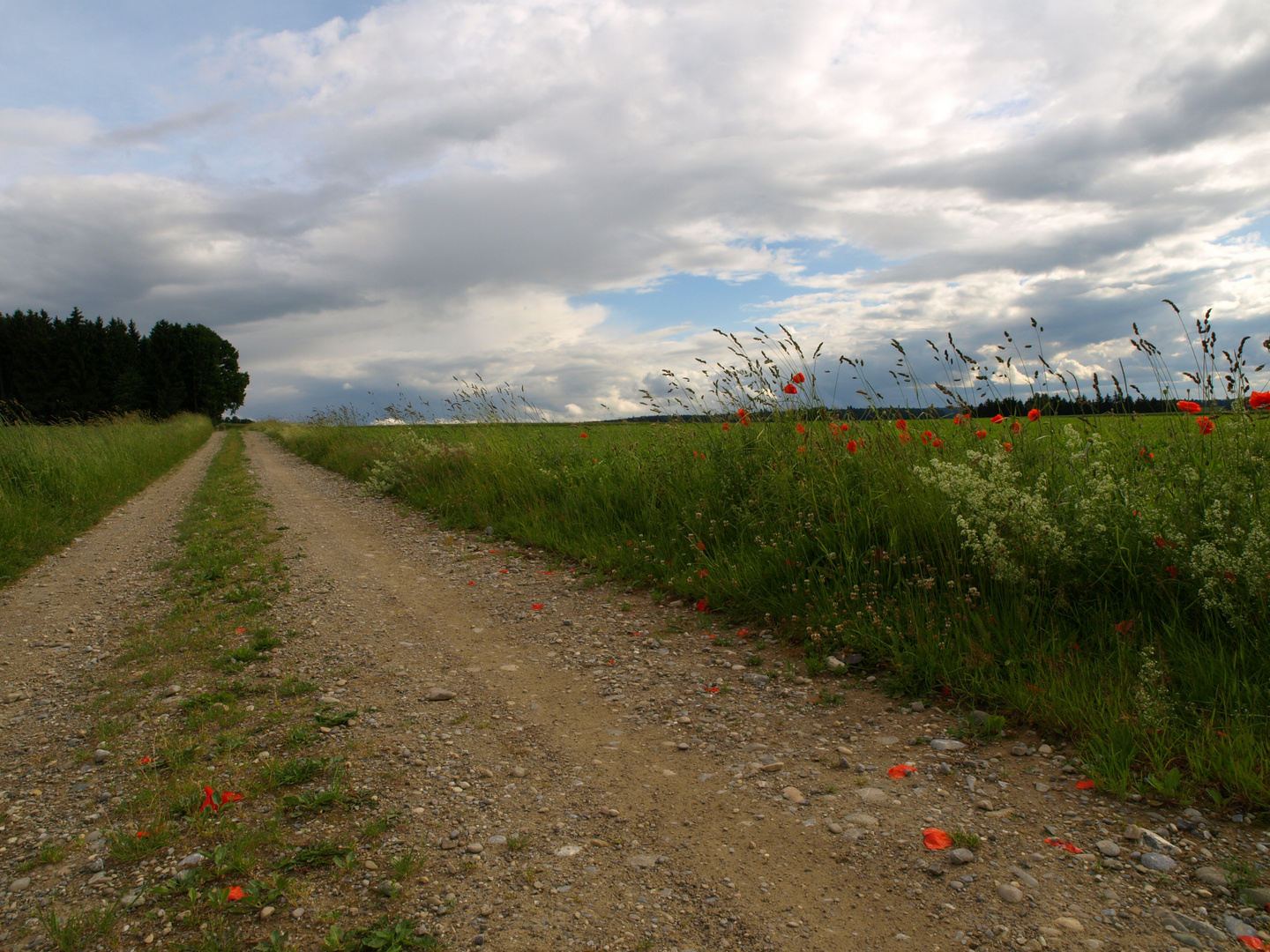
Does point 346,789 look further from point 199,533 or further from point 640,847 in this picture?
point 199,533

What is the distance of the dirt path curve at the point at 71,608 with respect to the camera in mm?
4375

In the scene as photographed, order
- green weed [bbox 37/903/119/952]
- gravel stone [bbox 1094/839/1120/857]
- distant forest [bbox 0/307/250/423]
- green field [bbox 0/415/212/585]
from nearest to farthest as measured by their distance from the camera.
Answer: green weed [bbox 37/903/119/952] < gravel stone [bbox 1094/839/1120/857] < green field [bbox 0/415/212/585] < distant forest [bbox 0/307/250/423]

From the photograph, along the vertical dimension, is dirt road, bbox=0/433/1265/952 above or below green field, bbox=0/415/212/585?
below

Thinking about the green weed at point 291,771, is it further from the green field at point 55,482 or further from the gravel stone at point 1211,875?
the green field at point 55,482

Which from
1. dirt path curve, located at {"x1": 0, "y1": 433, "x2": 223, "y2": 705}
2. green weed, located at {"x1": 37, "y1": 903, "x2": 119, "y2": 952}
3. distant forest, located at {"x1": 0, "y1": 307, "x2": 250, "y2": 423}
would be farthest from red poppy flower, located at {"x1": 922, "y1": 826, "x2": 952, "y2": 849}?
distant forest, located at {"x1": 0, "y1": 307, "x2": 250, "y2": 423}

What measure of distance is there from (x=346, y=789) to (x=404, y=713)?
81cm

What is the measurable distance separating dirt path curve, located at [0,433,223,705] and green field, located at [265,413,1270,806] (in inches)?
170

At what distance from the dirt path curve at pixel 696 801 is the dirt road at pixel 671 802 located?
0.01 meters

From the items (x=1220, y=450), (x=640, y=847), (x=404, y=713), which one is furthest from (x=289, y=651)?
(x=1220, y=450)

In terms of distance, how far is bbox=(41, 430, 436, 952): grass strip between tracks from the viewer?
223 cm

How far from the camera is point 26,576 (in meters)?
7.36

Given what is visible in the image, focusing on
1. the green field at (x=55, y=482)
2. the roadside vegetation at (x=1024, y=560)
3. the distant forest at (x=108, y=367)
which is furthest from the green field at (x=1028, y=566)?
the distant forest at (x=108, y=367)

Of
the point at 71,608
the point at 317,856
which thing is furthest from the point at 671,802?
the point at 71,608

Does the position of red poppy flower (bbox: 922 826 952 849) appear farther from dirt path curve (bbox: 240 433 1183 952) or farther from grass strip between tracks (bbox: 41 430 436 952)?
grass strip between tracks (bbox: 41 430 436 952)
